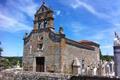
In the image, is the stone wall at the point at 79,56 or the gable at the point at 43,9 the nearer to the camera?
the stone wall at the point at 79,56

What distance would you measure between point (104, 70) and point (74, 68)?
8231 mm

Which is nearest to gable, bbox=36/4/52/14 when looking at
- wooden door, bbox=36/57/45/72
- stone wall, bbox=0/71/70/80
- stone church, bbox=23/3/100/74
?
stone church, bbox=23/3/100/74

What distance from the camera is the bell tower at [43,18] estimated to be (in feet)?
104

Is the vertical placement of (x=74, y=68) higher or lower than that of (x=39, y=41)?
lower

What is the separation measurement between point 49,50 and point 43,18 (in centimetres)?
584

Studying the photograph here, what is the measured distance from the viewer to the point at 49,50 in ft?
102

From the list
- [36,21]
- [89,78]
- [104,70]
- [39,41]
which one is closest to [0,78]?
[39,41]

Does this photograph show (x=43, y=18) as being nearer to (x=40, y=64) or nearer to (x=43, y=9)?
(x=43, y=9)

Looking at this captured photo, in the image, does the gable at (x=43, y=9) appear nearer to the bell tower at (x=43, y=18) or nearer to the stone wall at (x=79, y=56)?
the bell tower at (x=43, y=18)

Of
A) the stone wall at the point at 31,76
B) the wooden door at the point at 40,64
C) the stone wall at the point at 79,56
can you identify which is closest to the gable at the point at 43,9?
the stone wall at the point at 79,56

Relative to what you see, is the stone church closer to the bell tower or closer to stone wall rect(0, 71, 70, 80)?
the bell tower

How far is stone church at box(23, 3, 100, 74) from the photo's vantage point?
98.0 feet

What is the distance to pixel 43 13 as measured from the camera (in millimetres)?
32844

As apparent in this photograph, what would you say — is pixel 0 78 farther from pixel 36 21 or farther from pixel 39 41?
pixel 36 21
